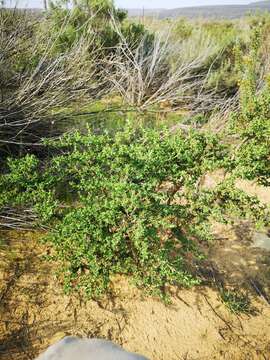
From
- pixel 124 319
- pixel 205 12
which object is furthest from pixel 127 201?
pixel 205 12

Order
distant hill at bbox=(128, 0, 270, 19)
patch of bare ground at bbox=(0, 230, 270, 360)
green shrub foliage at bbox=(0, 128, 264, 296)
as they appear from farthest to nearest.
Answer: distant hill at bbox=(128, 0, 270, 19)
patch of bare ground at bbox=(0, 230, 270, 360)
green shrub foliage at bbox=(0, 128, 264, 296)

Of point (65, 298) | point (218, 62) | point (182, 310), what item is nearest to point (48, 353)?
point (65, 298)

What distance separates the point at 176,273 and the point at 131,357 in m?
2.47

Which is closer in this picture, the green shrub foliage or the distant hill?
the green shrub foliage

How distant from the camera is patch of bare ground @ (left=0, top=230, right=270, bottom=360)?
358 centimetres

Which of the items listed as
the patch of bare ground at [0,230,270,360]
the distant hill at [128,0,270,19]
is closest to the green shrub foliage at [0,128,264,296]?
the patch of bare ground at [0,230,270,360]

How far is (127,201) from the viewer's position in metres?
3.29

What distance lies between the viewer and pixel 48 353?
1304mm

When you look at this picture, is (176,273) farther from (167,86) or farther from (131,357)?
(167,86)

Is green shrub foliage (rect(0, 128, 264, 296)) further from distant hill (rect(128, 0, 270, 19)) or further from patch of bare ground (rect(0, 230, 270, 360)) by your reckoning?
distant hill (rect(128, 0, 270, 19))

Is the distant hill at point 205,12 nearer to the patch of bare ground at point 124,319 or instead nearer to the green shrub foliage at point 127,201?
the green shrub foliage at point 127,201

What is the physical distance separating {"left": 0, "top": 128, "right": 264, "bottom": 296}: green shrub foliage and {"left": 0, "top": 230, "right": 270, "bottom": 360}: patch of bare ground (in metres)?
0.36

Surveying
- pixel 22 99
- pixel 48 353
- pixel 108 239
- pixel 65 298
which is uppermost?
pixel 48 353

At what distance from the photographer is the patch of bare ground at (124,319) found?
11.7 feet
